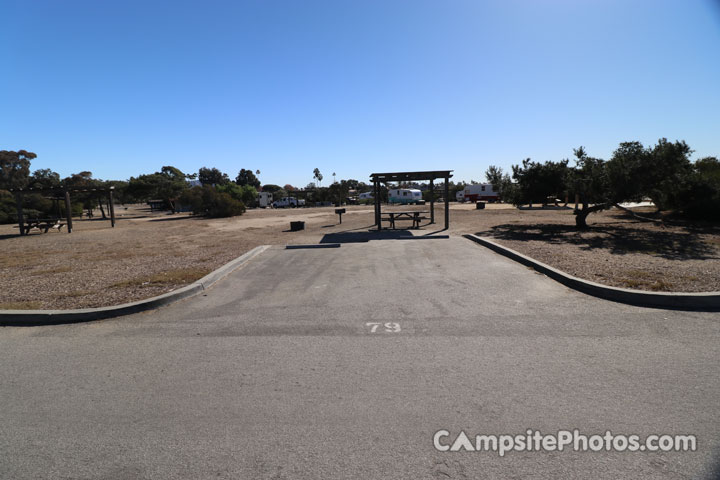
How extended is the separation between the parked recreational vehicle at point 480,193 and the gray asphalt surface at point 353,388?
48.6m

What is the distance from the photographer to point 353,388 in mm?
3041

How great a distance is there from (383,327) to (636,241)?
10.7 m

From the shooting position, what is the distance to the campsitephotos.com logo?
7.53 feet

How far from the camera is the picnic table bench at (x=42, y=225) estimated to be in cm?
1928

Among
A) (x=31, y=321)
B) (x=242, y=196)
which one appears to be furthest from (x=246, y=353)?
(x=242, y=196)

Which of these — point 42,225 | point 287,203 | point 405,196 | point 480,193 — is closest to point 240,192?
point 287,203

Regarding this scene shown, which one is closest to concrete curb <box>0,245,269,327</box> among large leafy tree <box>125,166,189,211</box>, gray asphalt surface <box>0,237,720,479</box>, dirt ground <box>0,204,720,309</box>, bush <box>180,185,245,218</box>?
gray asphalt surface <box>0,237,720,479</box>

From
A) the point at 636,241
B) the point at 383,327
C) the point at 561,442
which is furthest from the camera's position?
the point at 636,241

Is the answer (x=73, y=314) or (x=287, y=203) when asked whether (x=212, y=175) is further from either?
(x=73, y=314)

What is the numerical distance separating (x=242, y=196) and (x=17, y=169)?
1790 inches

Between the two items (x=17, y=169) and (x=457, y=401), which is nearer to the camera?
(x=457, y=401)

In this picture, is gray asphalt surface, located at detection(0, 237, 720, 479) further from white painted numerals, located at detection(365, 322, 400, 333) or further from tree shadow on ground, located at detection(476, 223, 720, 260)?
tree shadow on ground, located at detection(476, 223, 720, 260)

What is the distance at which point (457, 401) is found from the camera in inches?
111

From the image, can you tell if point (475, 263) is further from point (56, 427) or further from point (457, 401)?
point (56, 427)
